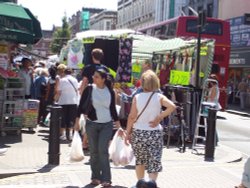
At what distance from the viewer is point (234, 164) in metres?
9.75

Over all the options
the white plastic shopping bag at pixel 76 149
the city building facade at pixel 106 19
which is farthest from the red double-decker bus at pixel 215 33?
the city building facade at pixel 106 19

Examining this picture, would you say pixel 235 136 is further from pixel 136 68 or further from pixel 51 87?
pixel 51 87

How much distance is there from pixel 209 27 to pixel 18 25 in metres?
12.0

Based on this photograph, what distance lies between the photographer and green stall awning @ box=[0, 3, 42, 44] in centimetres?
1080

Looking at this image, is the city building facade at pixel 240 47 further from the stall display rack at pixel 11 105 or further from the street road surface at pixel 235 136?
the stall display rack at pixel 11 105

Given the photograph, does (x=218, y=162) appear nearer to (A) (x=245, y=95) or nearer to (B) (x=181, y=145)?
(B) (x=181, y=145)

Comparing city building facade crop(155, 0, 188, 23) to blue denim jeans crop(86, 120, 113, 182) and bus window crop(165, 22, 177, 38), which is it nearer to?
bus window crop(165, 22, 177, 38)

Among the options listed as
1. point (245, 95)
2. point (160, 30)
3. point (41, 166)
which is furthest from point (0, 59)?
point (245, 95)

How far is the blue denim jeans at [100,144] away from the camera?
7129 millimetres

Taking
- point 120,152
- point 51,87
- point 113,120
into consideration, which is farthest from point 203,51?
point 120,152

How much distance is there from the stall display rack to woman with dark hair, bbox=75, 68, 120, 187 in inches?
172

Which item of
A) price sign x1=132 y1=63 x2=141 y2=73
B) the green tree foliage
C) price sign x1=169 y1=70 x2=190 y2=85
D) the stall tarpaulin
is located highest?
the green tree foliage

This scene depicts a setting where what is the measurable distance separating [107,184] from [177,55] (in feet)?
27.1

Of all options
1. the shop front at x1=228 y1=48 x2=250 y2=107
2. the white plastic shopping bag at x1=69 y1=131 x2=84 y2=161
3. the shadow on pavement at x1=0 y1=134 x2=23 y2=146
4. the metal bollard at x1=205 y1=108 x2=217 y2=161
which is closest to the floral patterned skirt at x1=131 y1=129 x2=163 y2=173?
the white plastic shopping bag at x1=69 y1=131 x2=84 y2=161
